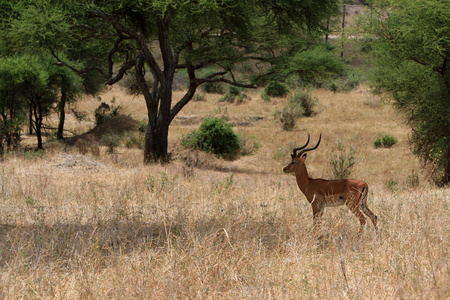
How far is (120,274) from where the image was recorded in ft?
12.5

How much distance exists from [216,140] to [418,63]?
795 centimetres

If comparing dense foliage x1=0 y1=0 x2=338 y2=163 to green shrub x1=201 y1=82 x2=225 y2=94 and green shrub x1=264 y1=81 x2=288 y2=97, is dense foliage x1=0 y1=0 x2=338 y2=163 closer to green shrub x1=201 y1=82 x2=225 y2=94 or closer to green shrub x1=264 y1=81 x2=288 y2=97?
green shrub x1=264 y1=81 x2=288 y2=97

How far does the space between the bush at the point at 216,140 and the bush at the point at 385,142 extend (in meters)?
5.92

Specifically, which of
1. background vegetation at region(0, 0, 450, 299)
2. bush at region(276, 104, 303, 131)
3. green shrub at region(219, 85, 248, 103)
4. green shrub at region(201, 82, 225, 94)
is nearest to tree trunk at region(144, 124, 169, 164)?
background vegetation at region(0, 0, 450, 299)

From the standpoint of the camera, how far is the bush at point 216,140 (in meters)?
17.6

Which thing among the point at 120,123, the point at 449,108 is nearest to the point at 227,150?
the point at 120,123

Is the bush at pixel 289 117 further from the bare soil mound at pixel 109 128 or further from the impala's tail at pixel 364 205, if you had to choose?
the impala's tail at pixel 364 205

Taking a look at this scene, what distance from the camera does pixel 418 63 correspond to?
1221 cm

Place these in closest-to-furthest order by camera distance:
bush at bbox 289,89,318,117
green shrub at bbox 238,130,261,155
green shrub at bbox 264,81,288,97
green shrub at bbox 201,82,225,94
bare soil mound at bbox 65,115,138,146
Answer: green shrub at bbox 238,130,261,155 → bare soil mound at bbox 65,115,138,146 → bush at bbox 289,89,318,117 → green shrub at bbox 264,81,288,97 → green shrub at bbox 201,82,225,94

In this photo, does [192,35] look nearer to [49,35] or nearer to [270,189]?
[49,35]

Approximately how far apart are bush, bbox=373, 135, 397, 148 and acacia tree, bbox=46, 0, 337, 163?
19.1 feet

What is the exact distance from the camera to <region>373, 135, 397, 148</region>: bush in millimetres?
19048

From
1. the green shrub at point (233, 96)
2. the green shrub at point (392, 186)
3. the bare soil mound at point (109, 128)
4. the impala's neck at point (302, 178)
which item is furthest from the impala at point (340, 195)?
the green shrub at point (233, 96)

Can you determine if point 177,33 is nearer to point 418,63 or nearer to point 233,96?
point 418,63
